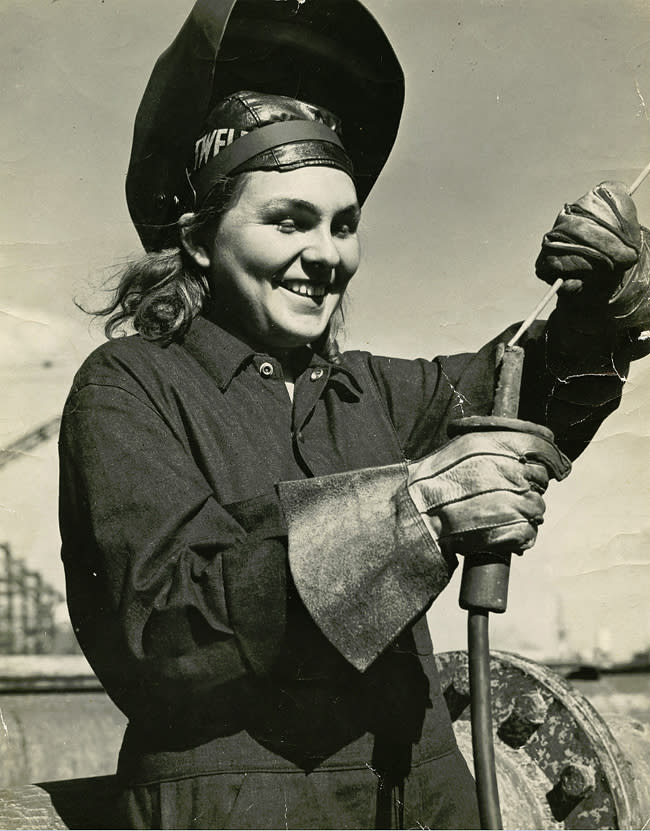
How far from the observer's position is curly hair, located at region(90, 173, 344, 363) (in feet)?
7.33

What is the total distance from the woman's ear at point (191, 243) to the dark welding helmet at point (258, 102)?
37 millimetres

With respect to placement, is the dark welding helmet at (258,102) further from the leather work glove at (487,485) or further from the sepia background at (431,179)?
the leather work glove at (487,485)

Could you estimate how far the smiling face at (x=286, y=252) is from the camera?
2.15 meters

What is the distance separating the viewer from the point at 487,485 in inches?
67.5

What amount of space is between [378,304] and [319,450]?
42.6 inches

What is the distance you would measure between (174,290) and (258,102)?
41cm

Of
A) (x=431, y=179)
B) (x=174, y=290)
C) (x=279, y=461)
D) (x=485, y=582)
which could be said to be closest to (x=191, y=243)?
(x=174, y=290)

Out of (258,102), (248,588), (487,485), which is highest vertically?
(258,102)

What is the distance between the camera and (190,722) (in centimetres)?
189

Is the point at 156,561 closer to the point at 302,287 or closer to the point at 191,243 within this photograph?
the point at 302,287

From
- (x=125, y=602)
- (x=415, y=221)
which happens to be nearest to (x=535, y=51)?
(x=415, y=221)

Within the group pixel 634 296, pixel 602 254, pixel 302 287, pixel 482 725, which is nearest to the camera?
pixel 482 725

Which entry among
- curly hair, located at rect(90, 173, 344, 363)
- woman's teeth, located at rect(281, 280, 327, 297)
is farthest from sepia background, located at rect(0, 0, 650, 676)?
woman's teeth, located at rect(281, 280, 327, 297)

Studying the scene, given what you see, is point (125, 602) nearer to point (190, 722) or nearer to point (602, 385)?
point (190, 722)
